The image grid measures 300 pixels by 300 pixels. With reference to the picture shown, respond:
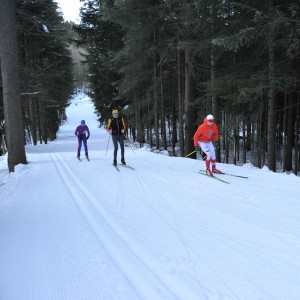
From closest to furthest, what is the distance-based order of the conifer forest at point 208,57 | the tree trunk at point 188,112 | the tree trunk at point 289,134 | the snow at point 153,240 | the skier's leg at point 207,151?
the snow at point 153,240
the skier's leg at point 207,151
the conifer forest at point 208,57
the tree trunk at point 289,134
the tree trunk at point 188,112

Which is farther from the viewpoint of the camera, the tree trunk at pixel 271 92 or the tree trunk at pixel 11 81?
the tree trunk at pixel 11 81

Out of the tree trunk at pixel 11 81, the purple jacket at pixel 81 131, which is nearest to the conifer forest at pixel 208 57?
the tree trunk at pixel 11 81

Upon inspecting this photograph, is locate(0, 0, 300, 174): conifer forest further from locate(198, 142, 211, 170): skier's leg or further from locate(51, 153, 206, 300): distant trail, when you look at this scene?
locate(51, 153, 206, 300): distant trail

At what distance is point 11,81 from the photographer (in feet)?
39.3

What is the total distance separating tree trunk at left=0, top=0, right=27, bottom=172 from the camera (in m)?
11.4

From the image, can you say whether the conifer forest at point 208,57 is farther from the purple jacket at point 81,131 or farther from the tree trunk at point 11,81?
the purple jacket at point 81,131

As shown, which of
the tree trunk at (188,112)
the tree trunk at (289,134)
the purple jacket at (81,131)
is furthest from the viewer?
the tree trunk at (188,112)

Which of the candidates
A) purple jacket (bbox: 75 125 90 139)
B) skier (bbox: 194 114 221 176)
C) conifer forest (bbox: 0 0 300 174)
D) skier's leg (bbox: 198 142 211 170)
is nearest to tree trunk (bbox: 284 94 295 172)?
conifer forest (bbox: 0 0 300 174)

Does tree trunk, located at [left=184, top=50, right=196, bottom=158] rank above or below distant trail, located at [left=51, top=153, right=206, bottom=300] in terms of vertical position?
above

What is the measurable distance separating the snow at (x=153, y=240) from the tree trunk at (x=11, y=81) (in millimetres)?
4398

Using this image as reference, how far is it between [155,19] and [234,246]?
1586cm

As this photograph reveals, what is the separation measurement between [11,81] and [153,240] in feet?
33.6

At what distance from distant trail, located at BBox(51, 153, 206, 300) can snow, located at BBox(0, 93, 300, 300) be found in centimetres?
1

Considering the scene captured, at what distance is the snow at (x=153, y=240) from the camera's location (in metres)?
3.21
